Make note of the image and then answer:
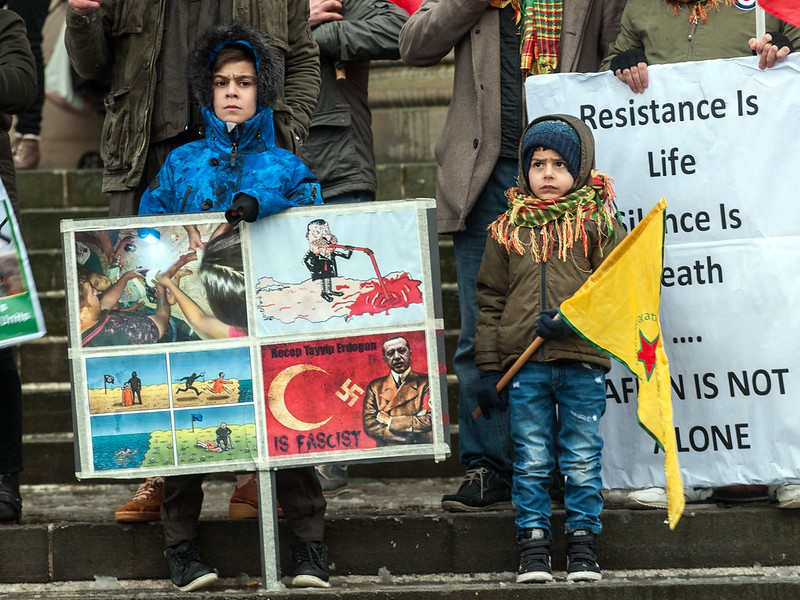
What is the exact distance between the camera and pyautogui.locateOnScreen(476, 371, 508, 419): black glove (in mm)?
5168

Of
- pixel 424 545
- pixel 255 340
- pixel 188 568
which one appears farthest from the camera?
pixel 424 545

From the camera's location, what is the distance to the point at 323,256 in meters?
4.95

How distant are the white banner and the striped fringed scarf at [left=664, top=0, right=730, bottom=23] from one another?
0.20 m

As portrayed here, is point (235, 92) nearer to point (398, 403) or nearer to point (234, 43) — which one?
point (234, 43)

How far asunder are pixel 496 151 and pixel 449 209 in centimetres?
31

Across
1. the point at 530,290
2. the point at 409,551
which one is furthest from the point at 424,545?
the point at 530,290

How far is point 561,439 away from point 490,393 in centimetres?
31

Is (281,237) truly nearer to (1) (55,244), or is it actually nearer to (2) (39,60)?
(1) (55,244)

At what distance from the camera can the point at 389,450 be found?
4.95 meters

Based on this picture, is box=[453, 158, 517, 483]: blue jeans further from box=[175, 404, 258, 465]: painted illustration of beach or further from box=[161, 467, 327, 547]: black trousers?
box=[175, 404, 258, 465]: painted illustration of beach

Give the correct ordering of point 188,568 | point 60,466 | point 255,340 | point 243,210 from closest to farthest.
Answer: point 243,210 → point 255,340 → point 188,568 → point 60,466

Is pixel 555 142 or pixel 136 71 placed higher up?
pixel 136 71

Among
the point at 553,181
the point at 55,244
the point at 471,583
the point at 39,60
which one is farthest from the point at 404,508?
the point at 39,60

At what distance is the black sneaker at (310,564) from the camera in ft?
16.7
